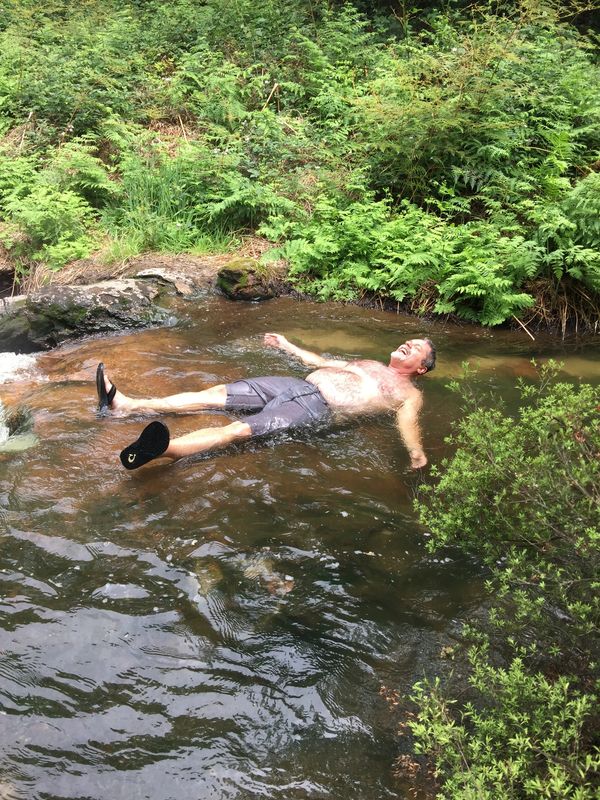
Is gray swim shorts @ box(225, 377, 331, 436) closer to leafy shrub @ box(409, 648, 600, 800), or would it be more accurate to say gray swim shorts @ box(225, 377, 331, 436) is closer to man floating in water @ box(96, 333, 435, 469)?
man floating in water @ box(96, 333, 435, 469)

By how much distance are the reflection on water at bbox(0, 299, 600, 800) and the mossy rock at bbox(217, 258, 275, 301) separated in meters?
3.49

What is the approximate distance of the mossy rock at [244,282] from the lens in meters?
9.03

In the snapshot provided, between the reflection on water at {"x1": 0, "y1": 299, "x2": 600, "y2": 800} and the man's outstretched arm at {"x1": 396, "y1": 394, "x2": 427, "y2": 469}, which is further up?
the man's outstretched arm at {"x1": 396, "y1": 394, "x2": 427, "y2": 469}

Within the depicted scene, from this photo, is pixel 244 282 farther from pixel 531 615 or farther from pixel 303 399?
pixel 531 615

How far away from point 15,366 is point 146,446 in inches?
139

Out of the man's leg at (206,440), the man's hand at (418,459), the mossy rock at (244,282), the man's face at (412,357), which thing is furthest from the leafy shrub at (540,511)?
the mossy rock at (244,282)

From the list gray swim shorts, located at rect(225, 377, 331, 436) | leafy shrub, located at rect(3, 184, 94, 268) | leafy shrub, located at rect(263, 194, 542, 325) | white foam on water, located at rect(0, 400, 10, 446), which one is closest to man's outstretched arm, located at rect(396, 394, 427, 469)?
gray swim shorts, located at rect(225, 377, 331, 436)

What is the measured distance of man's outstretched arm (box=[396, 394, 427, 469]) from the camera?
5.31 meters

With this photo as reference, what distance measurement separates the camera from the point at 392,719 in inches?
122

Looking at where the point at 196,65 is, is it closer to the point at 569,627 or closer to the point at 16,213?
the point at 16,213

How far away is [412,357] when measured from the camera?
6.18m

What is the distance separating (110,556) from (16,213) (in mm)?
7204

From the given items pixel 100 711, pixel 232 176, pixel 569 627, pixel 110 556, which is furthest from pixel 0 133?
pixel 569 627

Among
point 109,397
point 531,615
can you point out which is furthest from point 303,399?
point 531,615
